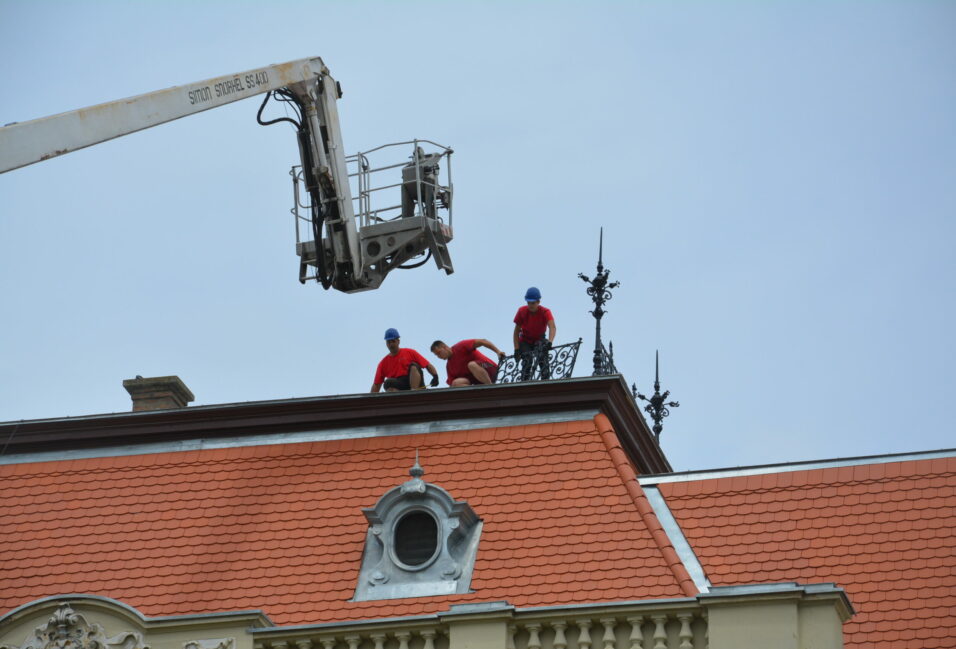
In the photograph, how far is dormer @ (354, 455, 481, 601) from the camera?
2697 cm

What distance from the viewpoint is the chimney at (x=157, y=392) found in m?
34.8

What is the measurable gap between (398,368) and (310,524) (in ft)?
11.9

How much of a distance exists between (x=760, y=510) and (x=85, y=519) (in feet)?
30.2

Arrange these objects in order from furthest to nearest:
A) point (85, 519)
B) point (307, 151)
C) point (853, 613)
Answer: point (307, 151)
point (85, 519)
point (853, 613)

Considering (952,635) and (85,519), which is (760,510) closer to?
(952,635)

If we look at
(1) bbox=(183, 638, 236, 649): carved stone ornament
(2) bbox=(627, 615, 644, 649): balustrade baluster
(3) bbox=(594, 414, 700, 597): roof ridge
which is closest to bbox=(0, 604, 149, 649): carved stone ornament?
(1) bbox=(183, 638, 236, 649): carved stone ornament

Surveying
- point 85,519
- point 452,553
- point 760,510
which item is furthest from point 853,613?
point 85,519

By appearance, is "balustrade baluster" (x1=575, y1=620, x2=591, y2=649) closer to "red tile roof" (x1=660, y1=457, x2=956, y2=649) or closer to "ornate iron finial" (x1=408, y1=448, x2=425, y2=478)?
"red tile roof" (x1=660, y1=457, x2=956, y2=649)

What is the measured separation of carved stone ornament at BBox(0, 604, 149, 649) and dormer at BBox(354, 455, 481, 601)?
Result: 2.93 m

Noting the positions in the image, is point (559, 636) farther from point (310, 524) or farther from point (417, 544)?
point (310, 524)

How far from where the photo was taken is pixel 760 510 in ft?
92.0

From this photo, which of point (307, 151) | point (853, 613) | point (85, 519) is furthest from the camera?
point (307, 151)

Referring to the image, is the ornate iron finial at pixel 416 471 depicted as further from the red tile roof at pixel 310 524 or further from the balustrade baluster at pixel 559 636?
the balustrade baluster at pixel 559 636

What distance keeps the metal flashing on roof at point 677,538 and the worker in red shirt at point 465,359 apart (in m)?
3.41
